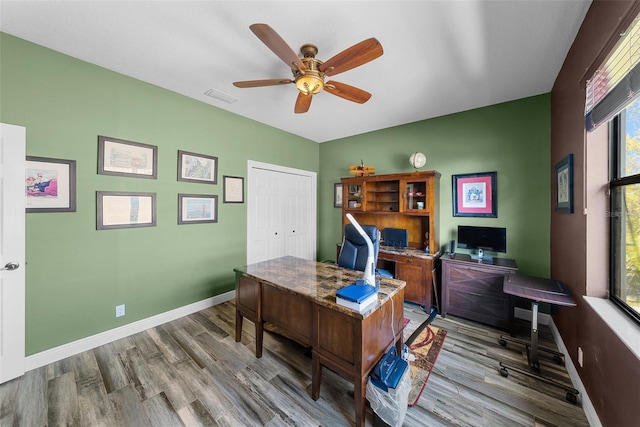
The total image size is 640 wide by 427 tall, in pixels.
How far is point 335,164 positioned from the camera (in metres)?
4.73

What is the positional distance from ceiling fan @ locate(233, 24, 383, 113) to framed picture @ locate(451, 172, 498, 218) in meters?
2.04

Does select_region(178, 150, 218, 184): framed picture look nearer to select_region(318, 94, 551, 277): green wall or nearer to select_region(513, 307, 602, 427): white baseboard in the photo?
select_region(318, 94, 551, 277): green wall

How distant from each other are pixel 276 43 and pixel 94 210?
2.36m

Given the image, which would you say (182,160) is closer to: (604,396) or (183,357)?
(183,357)

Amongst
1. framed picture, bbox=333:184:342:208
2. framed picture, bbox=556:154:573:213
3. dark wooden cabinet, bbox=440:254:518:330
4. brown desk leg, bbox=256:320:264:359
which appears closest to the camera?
framed picture, bbox=556:154:573:213

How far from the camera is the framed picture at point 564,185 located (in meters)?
1.95

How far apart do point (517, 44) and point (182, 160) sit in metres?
3.55

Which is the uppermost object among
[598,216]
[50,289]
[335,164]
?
[335,164]

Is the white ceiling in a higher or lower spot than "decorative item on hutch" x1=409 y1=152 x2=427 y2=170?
higher

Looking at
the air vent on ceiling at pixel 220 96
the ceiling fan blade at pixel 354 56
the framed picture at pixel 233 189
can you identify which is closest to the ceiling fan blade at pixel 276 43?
the ceiling fan blade at pixel 354 56

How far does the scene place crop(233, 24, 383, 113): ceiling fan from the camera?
147 cm

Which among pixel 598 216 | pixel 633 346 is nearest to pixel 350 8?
pixel 598 216

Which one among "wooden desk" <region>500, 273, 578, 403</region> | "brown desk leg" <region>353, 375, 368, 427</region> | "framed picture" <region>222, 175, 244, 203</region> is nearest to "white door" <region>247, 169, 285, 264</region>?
"framed picture" <region>222, 175, 244, 203</region>

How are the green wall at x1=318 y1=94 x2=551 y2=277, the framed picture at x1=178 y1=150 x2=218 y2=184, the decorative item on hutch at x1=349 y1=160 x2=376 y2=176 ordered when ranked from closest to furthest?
1. the green wall at x1=318 y1=94 x2=551 y2=277
2. the framed picture at x1=178 y1=150 x2=218 y2=184
3. the decorative item on hutch at x1=349 y1=160 x2=376 y2=176
